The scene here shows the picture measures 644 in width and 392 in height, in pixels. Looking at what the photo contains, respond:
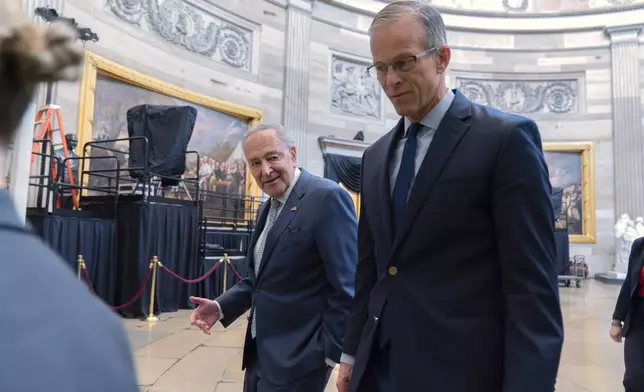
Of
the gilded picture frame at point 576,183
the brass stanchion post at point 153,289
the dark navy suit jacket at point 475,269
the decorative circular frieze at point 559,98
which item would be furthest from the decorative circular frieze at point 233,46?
the dark navy suit jacket at point 475,269

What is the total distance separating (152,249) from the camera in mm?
8148

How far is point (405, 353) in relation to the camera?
1492 millimetres

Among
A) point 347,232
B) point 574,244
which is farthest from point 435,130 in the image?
point 574,244

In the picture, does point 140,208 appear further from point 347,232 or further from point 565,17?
point 565,17

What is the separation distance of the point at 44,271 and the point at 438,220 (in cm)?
113

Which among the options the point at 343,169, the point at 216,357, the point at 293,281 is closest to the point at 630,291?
the point at 293,281

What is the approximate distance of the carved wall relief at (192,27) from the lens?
39.8ft

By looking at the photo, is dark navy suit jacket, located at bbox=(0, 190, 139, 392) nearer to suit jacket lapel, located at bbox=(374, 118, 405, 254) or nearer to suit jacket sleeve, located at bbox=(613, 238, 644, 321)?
suit jacket lapel, located at bbox=(374, 118, 405, 254)

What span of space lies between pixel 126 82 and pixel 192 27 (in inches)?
123

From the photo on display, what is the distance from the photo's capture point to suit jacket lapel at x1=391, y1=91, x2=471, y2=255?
4.93 ft

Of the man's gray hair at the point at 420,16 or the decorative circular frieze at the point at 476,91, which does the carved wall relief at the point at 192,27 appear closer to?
the decorative circular frieze at the point at 476,91

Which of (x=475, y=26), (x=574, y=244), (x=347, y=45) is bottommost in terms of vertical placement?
(x=574, y=244)

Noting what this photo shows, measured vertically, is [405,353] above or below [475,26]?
below

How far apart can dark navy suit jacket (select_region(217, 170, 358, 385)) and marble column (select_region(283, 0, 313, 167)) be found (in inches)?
560
